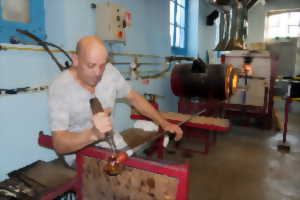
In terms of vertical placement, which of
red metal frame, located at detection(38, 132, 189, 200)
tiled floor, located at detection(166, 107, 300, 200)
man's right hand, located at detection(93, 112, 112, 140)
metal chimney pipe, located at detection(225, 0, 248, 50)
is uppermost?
metal chimney pipe, located at detection(225, 0, 248, 50)

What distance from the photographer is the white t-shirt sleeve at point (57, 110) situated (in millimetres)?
1034

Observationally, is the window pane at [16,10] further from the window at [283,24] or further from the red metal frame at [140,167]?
the window at [283,24]

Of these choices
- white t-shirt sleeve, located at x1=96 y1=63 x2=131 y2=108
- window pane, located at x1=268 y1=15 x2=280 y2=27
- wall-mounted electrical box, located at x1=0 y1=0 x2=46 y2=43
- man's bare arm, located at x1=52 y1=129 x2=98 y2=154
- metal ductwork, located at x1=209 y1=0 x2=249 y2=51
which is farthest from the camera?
window pane, located at x1=268 y1=15 x2=280 y2=27

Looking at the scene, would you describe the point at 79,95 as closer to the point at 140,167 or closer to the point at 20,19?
the point at 140,167

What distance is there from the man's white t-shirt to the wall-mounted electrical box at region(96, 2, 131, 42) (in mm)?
662

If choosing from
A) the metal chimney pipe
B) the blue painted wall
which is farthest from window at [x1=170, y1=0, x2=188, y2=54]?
the blue painted wall

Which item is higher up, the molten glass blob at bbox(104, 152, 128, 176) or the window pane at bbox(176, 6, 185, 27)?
the window pane at bbox(176, 6, 185, 27)

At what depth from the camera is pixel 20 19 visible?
1.51 m

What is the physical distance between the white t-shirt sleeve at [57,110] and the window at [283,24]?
6006mm

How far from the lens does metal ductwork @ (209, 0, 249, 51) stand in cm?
296

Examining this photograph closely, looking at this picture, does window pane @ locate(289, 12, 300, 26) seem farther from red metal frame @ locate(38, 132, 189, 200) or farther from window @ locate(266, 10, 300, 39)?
red metal frame @ locate(38, 132, 189, 200)

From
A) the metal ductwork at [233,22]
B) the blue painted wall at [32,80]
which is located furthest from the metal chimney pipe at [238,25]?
the blue painted wall at [32,80]

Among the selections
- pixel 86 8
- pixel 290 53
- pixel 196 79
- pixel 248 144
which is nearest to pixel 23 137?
pixel 86 8

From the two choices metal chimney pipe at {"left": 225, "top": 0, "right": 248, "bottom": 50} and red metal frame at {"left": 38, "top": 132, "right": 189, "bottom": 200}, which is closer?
red metal frame at {"left": 38, "top": 132, "right": 189, "bottom": 200}
